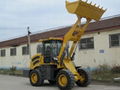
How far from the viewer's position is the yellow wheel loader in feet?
53.6

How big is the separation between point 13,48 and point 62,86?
24.6 meters

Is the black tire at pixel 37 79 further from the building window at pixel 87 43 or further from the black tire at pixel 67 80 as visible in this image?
the building window at pixel 87 43

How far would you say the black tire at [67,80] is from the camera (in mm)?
15305

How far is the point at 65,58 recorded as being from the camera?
17422 mm

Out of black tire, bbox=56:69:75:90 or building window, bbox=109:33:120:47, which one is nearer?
black tire, bbox=56:69:75:90

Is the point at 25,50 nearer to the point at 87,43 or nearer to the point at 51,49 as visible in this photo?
the point at 87,43

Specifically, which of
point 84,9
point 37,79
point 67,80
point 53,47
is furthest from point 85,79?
point 84,9

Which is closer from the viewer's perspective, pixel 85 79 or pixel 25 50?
pixel 85 79

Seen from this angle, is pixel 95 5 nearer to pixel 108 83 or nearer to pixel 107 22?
pixel 108 83

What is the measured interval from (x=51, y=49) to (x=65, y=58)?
108 centimetres

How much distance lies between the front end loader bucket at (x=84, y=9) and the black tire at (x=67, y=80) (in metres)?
3.35

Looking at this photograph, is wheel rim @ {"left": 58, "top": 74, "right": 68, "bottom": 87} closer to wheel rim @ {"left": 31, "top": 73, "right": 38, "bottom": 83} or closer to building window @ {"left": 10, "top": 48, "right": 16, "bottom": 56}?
wheel rim @ {"left": 31, "top": 73, "right": 38, "bottom": 83}

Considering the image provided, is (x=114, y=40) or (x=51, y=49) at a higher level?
(x=114, y=40)

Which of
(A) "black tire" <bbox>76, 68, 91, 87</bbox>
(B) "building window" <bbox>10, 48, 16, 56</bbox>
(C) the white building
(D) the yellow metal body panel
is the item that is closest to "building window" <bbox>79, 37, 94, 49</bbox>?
(C) the white building
